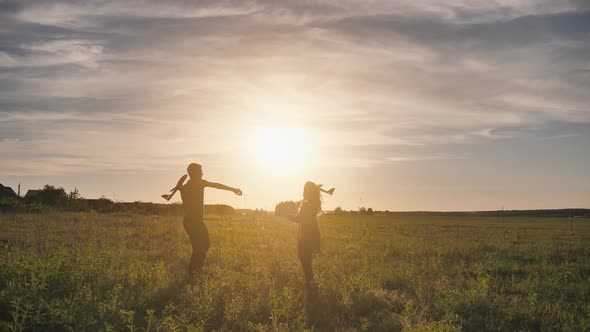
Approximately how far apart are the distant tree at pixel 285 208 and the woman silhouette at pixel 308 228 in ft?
0.72

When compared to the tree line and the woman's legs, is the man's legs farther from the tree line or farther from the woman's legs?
the tree line

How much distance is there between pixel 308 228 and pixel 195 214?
261 cm

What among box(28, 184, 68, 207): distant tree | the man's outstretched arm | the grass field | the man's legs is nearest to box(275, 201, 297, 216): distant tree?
the man's outstretched arm

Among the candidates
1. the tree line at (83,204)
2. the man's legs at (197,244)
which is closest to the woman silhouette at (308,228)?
the man's legs at (197,244)

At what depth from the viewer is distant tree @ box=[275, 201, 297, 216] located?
32.8 ft

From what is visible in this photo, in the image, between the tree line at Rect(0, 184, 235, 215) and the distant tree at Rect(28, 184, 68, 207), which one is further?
the distant tree at Rect(28, 184, 68, 207)

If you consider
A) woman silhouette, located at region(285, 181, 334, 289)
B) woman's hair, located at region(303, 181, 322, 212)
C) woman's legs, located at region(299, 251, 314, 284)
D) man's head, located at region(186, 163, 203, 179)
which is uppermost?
man's head, located at region(186, 163, 203, 179)

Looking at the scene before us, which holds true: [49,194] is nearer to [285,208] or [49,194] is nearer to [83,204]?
[83,204]

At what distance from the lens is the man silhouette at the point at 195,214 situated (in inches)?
404

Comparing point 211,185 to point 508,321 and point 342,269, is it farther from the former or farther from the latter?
point 508,321

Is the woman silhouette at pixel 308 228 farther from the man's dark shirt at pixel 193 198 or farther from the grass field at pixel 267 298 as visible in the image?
the man's dark shirt at pixel 193 198

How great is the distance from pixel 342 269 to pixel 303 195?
3.05m

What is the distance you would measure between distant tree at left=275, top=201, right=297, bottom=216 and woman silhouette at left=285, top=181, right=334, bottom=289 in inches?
8.7

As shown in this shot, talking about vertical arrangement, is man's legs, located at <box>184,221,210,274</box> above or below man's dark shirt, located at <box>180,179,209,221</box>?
below
